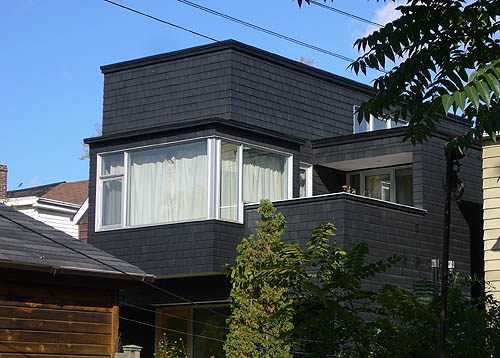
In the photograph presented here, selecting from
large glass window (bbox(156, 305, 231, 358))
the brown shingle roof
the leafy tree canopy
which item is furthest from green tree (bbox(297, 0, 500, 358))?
the brown shingle roof

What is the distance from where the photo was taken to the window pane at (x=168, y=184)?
21.2 meters

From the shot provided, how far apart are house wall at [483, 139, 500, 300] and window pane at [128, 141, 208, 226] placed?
6.02 m

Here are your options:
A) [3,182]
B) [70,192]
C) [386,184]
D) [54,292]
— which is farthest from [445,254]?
[70,192]

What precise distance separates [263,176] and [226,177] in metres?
1.18

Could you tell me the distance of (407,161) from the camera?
23.2 meters

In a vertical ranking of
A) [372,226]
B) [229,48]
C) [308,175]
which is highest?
[229,48]

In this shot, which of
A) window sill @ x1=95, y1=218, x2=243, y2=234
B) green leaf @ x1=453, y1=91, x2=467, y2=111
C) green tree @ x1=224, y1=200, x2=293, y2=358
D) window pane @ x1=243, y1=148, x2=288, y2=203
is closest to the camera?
green leaf @ x1=453, y1=91, x2=467, y2=111

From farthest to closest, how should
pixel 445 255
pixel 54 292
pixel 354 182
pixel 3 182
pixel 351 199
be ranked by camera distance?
pixel 3 182, pixel 354 182, pixel 351 199, pixel 54 292, pixel 445 255

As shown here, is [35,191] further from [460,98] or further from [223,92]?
[460,98]

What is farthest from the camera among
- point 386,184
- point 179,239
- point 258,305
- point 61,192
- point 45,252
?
point 61,192

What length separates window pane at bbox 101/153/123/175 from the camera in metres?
22.6

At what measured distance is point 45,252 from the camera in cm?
1480

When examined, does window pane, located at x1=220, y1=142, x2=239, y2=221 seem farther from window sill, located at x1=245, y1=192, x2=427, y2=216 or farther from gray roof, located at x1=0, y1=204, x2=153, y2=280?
gray roof, located at x1=0, y1=204, x2=153, y2=280

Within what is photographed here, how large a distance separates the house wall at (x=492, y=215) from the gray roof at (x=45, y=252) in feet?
24.1
